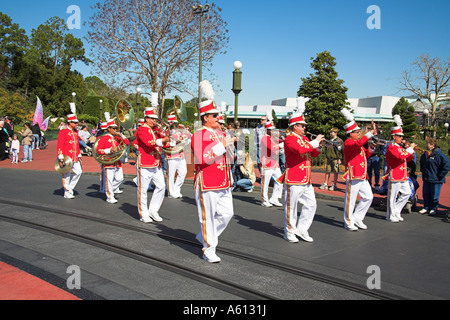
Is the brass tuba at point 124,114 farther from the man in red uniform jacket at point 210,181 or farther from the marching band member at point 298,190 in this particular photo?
the marching band member at point 298,190

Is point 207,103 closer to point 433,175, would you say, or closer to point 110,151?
point 110,151

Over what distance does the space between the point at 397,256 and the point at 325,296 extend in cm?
219

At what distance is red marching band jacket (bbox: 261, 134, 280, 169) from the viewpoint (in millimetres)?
9867

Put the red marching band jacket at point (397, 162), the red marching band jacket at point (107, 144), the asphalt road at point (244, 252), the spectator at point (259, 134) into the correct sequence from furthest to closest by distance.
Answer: the spectator at point (259, 134), the red marching band jacket at point (107, 144), the red marching band jacket at point (397, 162), the asphalt road at point (244, 252)

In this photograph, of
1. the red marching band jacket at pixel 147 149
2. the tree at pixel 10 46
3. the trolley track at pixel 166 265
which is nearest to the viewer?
the trolley track at pixel 166 265

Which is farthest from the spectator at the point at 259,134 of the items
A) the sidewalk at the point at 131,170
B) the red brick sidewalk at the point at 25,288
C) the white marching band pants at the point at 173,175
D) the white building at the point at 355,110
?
the white building at the point at 355,110

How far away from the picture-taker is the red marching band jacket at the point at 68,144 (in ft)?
33.9

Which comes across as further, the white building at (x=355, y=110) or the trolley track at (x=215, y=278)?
the white building at (x=355, y=110)

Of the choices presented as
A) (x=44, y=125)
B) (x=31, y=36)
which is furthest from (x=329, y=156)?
(x=31, y=36)

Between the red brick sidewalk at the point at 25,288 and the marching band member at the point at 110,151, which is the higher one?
the marching band member at the point at 110,151

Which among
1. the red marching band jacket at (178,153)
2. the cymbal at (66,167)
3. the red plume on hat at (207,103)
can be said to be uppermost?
the red plume on hat at (207,103)

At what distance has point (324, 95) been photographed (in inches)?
1246

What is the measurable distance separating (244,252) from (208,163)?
1473mm
